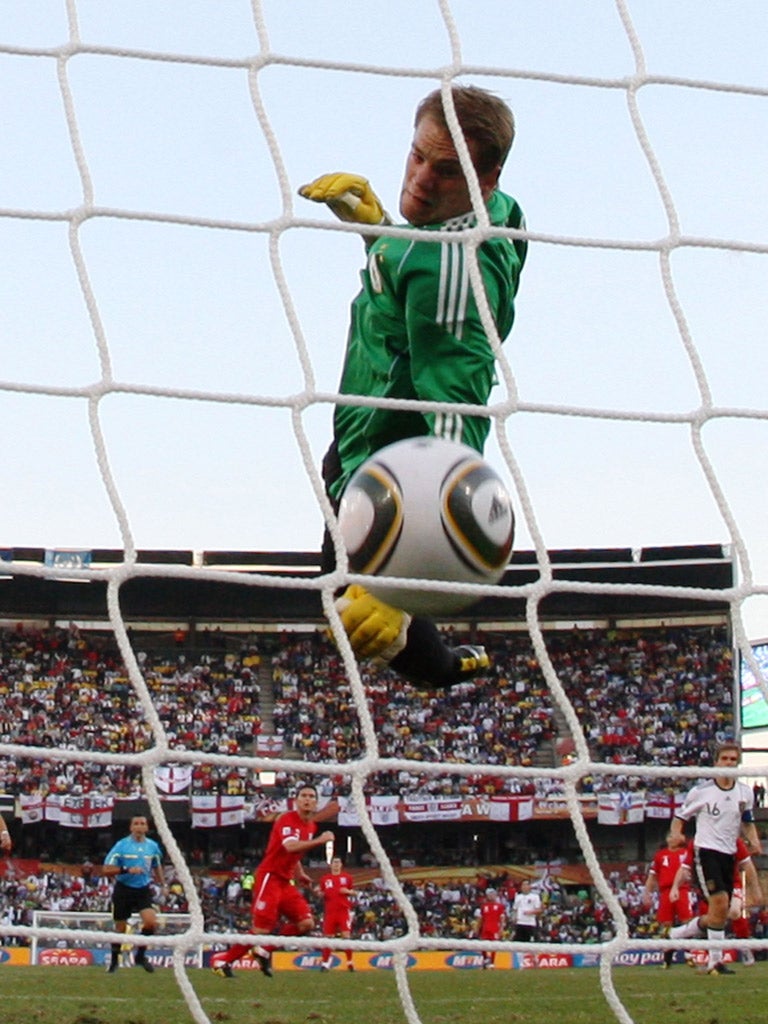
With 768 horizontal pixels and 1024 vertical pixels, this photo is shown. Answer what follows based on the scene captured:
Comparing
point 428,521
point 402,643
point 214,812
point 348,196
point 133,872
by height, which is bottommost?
point 133,872

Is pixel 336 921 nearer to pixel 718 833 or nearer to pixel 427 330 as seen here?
pixel 718 833

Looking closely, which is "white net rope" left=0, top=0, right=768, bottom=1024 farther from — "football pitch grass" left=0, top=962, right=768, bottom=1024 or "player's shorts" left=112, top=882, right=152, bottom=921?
"player's shorts" left=112, top=882, right=152, bottom=921

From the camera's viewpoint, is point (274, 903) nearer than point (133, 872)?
Yes

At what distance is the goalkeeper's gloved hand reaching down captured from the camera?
3633 millimetres

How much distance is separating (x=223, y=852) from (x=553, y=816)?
4.94m

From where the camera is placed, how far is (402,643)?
3.77 m

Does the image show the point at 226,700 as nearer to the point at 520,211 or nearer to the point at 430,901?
the point at 430,901

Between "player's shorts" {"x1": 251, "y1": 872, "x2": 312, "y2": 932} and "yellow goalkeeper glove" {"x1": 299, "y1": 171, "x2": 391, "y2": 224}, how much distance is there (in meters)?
5.58

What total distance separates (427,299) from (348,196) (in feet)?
1.20

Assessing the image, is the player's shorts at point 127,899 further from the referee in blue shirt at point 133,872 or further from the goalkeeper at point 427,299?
the goalkeeper at point 427,299

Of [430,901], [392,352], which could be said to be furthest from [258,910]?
[430,901]

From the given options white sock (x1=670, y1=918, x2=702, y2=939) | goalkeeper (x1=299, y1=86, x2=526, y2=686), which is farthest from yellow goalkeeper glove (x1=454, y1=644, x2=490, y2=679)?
white sock (x1=670, y1=918, x2=702, y2=939)

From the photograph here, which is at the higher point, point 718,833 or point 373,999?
point 718,833

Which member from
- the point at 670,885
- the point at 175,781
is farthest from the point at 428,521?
the point at 175,781
